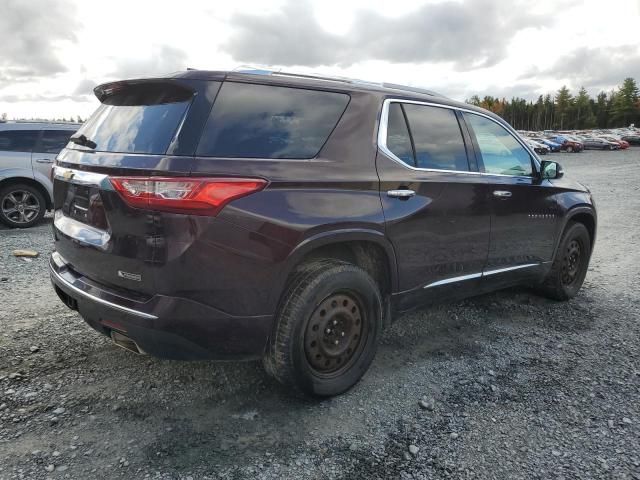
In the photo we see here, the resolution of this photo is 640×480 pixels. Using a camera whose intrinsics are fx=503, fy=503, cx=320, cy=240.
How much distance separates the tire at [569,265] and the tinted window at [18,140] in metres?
8.25

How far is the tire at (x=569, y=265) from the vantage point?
4.87 metres

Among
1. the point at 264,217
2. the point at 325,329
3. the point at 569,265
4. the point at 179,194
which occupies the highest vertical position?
the point at 179,194

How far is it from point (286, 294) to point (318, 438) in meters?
0.78

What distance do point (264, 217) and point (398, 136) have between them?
4.07 ft

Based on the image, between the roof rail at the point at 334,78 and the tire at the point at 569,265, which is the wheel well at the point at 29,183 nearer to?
the roof rail at the point at 334,78

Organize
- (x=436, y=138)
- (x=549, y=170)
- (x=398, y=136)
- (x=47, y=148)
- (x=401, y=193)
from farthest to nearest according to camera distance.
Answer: (x=47, y=148) < (x=549, y=170) < (x=436, y=138) < (x=398, y=136) < (x=401, y=193)

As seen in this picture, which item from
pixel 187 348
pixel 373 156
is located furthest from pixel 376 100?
pixel 187 348

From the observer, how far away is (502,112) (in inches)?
5758

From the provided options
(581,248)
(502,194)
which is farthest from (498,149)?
(581,248)

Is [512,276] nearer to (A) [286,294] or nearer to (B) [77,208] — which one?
(A) [286,294]

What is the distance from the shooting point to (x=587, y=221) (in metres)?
5.19

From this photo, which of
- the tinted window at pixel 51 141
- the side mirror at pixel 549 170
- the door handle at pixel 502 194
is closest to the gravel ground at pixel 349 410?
the door handle at pixel 502 194

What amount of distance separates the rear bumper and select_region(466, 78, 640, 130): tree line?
443 ft

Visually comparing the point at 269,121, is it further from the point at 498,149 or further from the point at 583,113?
the point at 583,113
